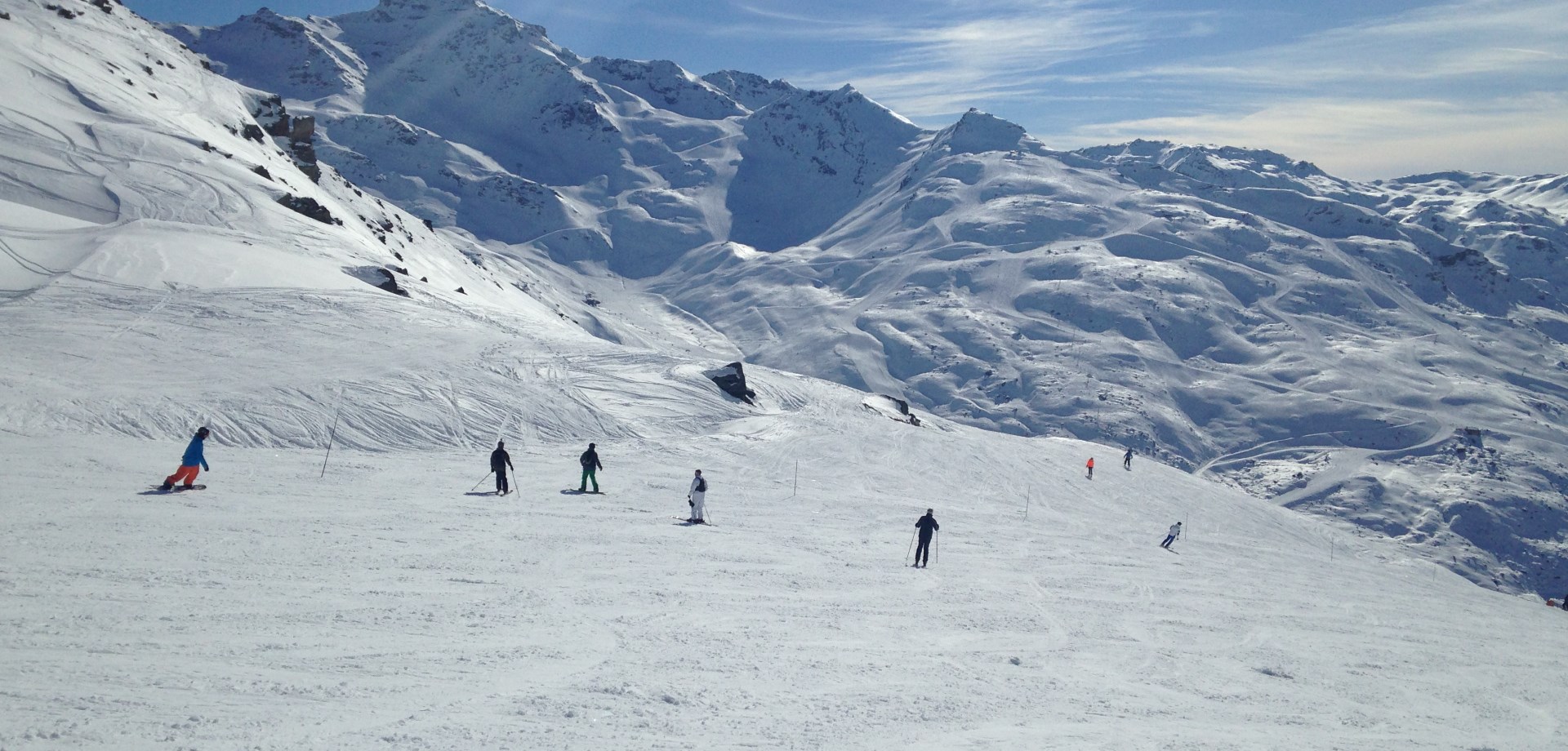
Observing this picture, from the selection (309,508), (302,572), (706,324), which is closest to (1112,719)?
(302,572)

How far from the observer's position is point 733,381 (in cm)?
3959

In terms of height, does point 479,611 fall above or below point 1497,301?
below

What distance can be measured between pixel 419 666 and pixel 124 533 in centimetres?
712

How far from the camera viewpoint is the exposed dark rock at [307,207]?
→ 4962 centimetres

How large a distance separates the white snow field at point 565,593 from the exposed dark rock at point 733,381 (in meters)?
5.72

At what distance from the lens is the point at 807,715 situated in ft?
32.1

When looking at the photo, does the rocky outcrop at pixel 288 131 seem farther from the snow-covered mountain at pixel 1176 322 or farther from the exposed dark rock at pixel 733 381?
the snow-covered mountain at pixel 1176 322

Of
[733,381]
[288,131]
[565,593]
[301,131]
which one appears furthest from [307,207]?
[565,593]

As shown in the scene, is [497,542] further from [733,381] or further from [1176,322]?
[1176,322]

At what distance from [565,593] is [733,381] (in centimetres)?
2637

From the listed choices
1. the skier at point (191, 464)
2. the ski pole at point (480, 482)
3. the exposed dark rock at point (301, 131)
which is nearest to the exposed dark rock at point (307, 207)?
the exposed dark rock at point (301, 131)

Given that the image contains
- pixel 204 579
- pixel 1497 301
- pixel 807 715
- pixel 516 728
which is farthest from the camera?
pixel 1497 301

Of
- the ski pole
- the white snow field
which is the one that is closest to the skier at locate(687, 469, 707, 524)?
the white snow field

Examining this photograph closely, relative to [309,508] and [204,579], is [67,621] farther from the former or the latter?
[309,508]
